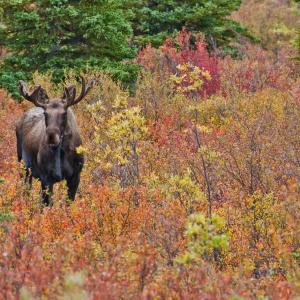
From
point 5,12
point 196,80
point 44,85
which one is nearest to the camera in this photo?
point 196,80

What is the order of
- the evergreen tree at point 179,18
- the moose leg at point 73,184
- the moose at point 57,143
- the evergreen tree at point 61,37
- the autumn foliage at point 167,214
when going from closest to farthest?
the autumn foliage at point 167,214 < the moose at point 57,143 < the moose leg at point 73,184 < the evergreen tree at point 61,37 < the evergreen tree at point 179,18

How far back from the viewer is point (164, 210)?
652cm

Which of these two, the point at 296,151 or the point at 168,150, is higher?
the point at 296,151

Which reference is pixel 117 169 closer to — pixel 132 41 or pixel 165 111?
pixel 165 111

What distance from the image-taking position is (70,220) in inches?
282

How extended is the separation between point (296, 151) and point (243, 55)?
43.6 ft

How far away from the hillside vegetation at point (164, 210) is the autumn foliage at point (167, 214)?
0.02 m

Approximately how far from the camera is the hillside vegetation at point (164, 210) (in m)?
4.48

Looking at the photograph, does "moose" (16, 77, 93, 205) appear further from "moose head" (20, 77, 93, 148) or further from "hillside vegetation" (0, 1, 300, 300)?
"hillside vegetation" (0, 1, 300, 300)

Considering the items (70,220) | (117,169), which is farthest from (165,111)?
(70,220)

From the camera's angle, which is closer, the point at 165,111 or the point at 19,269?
the point at 19,269

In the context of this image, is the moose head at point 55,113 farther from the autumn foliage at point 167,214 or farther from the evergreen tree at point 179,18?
the evergreen tree at point 179,18

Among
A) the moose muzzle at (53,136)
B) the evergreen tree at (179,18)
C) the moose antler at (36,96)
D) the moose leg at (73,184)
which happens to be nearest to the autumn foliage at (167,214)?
the moose leg at (73,184)

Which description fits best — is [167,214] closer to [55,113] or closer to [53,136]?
[53,136]
